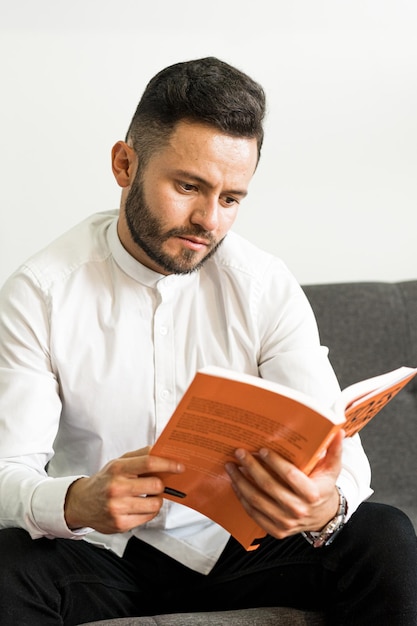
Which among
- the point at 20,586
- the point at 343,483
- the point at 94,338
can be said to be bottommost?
the point at 20,586

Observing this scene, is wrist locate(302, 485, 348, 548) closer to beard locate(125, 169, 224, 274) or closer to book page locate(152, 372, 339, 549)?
book page locate(152, 372, 339, 549)

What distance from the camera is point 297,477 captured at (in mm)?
1330

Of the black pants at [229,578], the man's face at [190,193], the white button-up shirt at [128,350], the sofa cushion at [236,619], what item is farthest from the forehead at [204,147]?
the sofa cushion at [236,619]

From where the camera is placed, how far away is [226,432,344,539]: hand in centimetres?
133

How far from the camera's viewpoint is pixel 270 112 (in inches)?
98.2

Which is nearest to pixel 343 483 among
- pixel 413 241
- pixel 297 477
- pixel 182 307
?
pixel 297 477

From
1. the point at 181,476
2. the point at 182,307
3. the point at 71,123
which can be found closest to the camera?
the point at 181,476

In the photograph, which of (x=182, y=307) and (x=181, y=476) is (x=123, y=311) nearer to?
(x=182, y=307)

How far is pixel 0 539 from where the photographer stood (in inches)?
61.2

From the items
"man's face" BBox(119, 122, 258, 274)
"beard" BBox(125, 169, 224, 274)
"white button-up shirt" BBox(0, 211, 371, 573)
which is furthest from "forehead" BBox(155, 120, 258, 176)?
"white button-up shirt" BBox(0, 211, 371, 573)

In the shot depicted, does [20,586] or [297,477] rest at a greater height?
[297,477]

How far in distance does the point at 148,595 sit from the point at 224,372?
2.15 feet

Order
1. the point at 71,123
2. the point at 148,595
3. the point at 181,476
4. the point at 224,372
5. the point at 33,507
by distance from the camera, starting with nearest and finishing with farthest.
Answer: the point at 224,372
the point at 181,476
the point at 33,507
the point at 148,595
the point at 71,123

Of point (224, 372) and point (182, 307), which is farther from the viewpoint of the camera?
point (182, 307)
